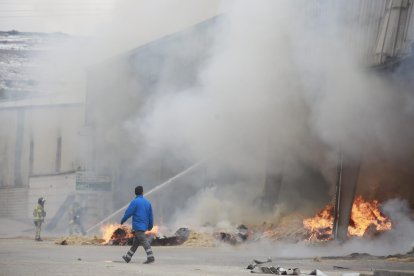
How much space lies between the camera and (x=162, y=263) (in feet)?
42.2

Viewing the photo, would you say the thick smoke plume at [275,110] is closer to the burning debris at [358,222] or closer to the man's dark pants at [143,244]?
the burning debris at [358,222]

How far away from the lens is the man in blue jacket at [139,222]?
40.5 feet

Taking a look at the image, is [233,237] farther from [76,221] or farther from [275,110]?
[76,221]

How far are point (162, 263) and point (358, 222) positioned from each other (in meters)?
6.84

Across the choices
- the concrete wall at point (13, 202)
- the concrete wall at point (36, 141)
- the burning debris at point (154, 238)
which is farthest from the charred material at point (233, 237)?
the concrete wall at point (13, 202)

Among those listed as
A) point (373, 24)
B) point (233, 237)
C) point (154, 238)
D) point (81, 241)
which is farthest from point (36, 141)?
point (373, 24)

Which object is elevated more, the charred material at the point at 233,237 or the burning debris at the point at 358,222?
the burning debris at the point at 358,222

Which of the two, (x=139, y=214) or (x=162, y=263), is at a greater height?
(x=139, y=214)

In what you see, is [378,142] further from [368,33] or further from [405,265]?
[405,265]

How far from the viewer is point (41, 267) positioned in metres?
10.2

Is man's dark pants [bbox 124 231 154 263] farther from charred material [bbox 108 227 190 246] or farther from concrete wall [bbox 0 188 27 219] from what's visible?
concrete wall [bbox 0 188 27 219]

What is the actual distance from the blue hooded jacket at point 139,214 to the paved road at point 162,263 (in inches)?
23.8

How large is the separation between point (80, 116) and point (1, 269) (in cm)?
2634

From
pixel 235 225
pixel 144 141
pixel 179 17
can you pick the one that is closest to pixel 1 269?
pixel 235 225
